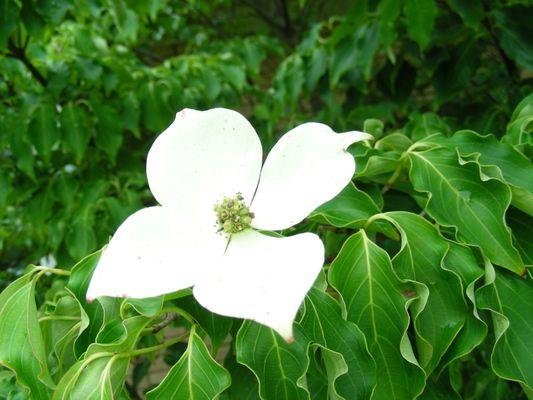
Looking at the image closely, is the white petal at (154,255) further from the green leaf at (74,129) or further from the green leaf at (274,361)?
the green leaf at (74,129)

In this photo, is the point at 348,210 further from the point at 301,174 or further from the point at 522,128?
the point at 522,128

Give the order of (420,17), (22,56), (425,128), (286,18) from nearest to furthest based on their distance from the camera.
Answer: (425,128), (420,17), (22,56), (286,18)

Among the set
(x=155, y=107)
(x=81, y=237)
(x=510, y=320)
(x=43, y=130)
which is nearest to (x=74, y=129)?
(x=43, y=130)

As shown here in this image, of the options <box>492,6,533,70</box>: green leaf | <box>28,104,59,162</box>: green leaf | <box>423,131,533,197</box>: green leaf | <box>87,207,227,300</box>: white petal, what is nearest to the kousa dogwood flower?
<box>87,207,227,300</box>: white petal

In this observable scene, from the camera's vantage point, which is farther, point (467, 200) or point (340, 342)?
point (467, 200)

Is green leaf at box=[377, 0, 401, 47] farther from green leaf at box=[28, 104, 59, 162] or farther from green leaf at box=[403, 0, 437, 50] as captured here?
green leaf at box=[28, 104, 59, 162]

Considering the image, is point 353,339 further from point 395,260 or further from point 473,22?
point 473,22

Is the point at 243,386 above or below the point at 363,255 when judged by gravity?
below
